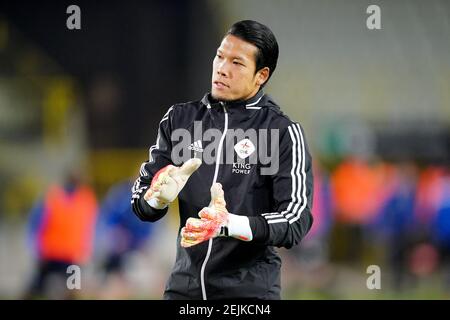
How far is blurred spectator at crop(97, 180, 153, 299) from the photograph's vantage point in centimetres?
387

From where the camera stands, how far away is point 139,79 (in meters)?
3.96

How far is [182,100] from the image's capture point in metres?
3.89

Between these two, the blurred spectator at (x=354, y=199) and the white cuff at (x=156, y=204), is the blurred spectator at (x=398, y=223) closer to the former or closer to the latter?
the blurred spectator at (x=354, y=199)

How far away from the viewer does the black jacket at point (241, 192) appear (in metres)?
1.78

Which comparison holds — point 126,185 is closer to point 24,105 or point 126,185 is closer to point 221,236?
point 24,105

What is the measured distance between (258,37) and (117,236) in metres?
2.25

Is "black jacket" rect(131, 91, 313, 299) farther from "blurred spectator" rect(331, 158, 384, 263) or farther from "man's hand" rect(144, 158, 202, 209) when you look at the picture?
"blurred spectator" rect(331, 158, 384, 263)

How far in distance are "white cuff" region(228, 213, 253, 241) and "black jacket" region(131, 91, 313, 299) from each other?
6cm

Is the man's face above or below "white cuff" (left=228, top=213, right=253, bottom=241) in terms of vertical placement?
above

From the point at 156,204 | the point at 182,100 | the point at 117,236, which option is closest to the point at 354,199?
the point at 182,100
